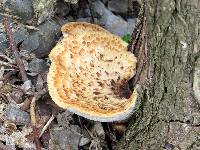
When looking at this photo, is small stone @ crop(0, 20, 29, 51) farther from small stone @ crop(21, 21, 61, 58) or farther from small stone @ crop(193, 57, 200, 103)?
small stone @ crop(193, 57, 200, 103)

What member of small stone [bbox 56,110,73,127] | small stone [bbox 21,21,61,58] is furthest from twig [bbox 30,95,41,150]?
small stone [bbox 21,21,61,58]

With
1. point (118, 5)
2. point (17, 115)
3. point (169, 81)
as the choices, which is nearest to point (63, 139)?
point (17, 115)

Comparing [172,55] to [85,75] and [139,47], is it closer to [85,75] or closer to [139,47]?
[139,47]

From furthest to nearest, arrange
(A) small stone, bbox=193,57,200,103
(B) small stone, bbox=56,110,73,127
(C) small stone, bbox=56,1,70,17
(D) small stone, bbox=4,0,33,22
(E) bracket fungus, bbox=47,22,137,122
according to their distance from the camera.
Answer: (C) small stone, bbox=56,1,70,17, (D) small stone, bbox=4,0,33,22, (B) small stone, bbox=56,110,73,127, (E) bracket fungus, bbox=47,22,137,122, (A) small stone, bbox=193,57,200,103

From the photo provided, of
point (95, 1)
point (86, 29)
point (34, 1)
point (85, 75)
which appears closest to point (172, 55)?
→ point (85, 75)

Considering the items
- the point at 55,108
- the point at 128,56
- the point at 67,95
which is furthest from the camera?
the point at 55,108

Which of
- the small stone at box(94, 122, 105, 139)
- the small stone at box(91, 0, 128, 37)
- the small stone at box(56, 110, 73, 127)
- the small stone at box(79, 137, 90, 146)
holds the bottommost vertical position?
the small stone at box(79, 137, 90, 146)
